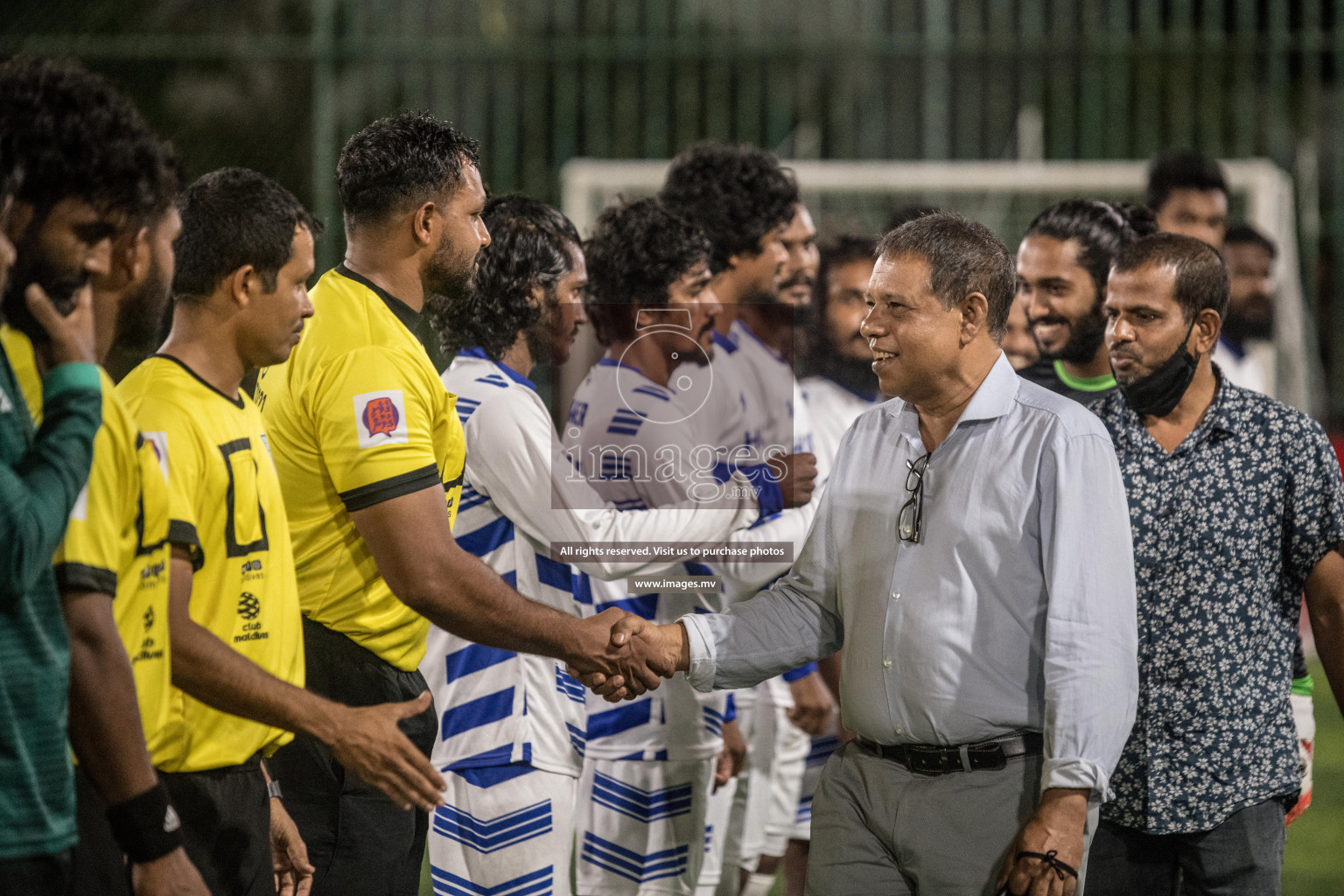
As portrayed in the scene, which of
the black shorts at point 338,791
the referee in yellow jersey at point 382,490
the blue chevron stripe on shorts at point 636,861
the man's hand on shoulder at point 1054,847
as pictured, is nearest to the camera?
the man's hand on shoulder at point 1054,847

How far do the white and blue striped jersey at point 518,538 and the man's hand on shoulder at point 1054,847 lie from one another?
1088 mm

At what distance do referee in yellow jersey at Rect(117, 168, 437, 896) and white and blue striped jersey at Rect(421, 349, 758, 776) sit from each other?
72cm

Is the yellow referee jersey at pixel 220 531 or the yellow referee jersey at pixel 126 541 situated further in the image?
the yellow referee jersey at pixel 220 531

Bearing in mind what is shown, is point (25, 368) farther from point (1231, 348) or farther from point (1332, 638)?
point (1231, 348)

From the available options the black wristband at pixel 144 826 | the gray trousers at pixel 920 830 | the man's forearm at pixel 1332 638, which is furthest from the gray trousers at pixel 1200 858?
the black wristband at pixel 144 826

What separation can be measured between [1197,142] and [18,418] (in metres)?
9.40

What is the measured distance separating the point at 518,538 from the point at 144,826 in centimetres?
142

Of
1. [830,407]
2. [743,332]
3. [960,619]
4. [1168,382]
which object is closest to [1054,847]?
[960,619]

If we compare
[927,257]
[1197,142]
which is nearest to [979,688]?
[927,257]

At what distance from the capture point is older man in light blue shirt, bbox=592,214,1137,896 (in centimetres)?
270

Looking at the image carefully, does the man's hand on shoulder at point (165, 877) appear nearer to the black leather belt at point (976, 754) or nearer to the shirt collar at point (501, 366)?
the black leather belt at point (976, 754)

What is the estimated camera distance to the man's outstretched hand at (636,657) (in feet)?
10.2

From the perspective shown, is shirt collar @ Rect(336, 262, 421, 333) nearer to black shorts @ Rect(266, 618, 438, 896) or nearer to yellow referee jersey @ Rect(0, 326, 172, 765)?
black shorts @ Rect(266, 618, 438, 896)

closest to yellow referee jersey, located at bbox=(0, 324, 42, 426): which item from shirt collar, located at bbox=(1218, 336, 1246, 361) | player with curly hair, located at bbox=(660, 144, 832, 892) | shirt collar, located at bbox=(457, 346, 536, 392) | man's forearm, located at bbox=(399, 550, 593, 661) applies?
man's forearm, located at bbox=(399, 550, 593, 661)
